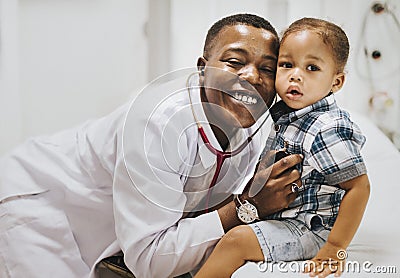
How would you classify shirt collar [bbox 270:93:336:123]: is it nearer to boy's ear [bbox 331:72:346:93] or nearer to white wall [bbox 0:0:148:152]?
boy's ear [bbox 331:72:346:93]

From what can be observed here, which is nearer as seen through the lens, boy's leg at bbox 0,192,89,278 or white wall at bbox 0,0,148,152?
boy's leg at bbox 0,192,89,278

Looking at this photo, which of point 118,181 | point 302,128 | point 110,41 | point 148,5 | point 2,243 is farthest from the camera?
point 110,41

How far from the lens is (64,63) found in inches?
67.8

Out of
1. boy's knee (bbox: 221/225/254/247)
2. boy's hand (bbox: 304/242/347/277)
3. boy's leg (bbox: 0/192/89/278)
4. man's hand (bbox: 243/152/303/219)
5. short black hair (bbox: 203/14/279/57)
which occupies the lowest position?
boy's leg (bbox: 0/192/89/278)

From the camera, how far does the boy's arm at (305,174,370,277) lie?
36.8 inches

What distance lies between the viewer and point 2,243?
48.3 inches

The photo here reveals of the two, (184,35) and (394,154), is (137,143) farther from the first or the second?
(394,154)

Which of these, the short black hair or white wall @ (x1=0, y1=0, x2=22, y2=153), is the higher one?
the short black hair

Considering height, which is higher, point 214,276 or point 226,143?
point 226,143

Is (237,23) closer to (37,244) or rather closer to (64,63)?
(37,244)

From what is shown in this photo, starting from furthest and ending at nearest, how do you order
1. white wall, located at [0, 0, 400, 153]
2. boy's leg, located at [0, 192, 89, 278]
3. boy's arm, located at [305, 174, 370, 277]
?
1. white wall, located at [0, 0, 400, 153]
2. boy's leg, located at [0, 192, 89, 278]
3. boy's arm, located at [305, 174, 370, 277]

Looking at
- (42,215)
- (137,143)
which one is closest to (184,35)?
(137,143)

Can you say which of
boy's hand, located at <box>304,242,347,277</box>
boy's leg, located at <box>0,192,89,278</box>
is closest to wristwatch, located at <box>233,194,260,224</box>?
boy's hand, located at <box>304,242,347,277</box>

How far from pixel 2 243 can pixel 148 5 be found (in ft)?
2.19
